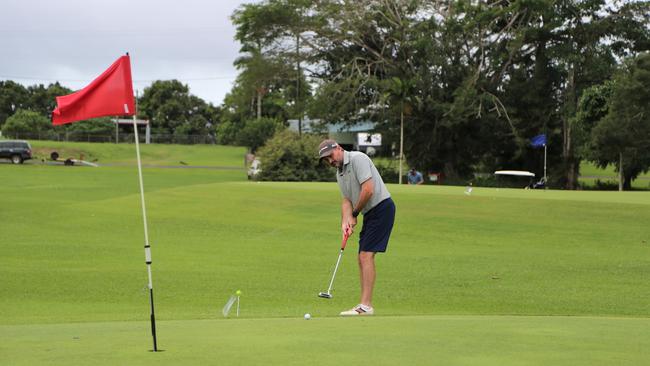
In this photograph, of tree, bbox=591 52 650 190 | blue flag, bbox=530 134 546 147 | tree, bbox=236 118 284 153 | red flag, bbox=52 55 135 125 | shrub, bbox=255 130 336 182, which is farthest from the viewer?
tree, bbox=236 118 284 153

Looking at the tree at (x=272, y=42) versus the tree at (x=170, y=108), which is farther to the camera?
the tree at (x=170, y=108)

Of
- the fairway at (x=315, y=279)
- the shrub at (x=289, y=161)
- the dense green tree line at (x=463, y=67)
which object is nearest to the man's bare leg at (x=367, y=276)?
the fairway at (x=315, y=279)

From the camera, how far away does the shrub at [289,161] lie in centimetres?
5097

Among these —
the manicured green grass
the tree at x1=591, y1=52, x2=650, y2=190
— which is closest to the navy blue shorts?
the tree at x1=591, y1=52, x2=650, y2=190

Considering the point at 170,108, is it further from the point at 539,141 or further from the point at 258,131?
the point at 539,141

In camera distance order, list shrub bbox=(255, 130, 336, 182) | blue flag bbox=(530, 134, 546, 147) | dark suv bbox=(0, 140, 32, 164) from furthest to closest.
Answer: dark suv bbox=(0, 140, 32, 164) → blue flag bbox=(530, 134, 546, 147) → shrub bbox=(255, 130, 336, 182)

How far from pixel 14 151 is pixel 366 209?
67567mm

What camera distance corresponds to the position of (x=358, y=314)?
10.9m

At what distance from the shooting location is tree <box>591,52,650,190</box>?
44.0 m

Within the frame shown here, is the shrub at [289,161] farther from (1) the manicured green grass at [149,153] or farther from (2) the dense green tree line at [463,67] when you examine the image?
(1) the manicured green grass at [149,153]

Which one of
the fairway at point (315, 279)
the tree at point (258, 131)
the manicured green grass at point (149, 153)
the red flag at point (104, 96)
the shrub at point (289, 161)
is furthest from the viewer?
the tree at point (258, 131)

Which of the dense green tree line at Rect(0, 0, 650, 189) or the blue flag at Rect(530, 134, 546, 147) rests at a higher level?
the dense green tree line at Rect(0, 0, 650, 189)

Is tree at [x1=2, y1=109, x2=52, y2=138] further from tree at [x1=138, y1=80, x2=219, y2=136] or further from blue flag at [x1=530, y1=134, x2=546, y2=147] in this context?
blue flag at [x1=530, y1=134, x2=546, y2=147]

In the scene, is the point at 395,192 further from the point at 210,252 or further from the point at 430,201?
the point at 210,252
